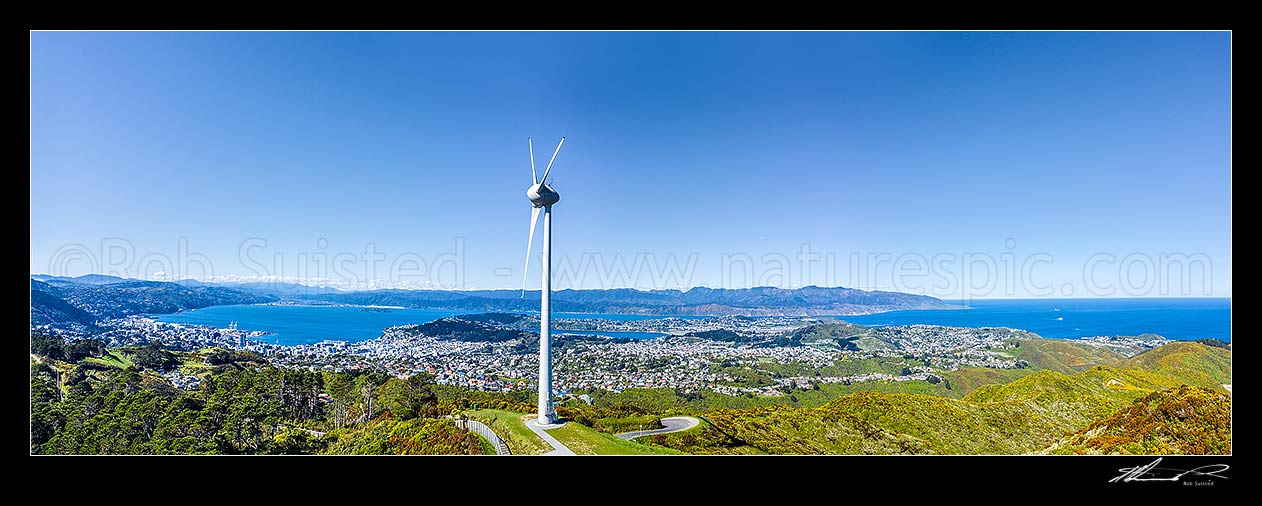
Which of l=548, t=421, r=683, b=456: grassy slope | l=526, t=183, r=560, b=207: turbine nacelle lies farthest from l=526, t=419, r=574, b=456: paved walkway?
l=526, t=183, r=560, b=207: turbine nacelle

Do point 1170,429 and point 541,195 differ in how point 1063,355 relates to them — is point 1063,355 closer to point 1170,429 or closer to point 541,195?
point 1170,429

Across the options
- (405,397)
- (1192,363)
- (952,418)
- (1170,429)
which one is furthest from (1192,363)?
(405,397)

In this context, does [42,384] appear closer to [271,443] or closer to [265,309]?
[271,443]

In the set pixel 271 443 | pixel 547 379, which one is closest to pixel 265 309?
pixel 271 443

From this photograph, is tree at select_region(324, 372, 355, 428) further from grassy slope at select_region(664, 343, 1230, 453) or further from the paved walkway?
grassy slope at select_region(664, 343, 1230, 453)

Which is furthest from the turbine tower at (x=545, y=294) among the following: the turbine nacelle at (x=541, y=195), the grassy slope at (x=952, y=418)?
the grassy slope at (x=952, y=418)
